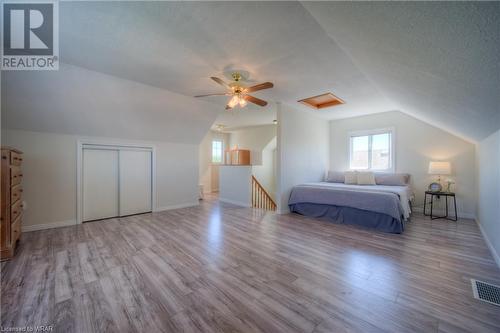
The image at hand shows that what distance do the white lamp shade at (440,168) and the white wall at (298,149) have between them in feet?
7.89

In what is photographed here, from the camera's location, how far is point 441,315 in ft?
4.75

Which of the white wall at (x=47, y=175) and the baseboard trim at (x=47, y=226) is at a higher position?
the white wall at (x=47, y=175)

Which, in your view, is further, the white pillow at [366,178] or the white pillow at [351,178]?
the white pillow at [351,178]

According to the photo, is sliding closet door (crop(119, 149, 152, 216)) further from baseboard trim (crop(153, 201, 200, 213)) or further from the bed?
the bed

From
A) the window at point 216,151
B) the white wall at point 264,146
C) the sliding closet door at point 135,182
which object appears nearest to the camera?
the sliding closet door at point 135,182

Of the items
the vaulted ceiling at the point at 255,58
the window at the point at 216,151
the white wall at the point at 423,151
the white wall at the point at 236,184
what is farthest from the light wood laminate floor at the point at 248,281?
the window at the point at 216,151

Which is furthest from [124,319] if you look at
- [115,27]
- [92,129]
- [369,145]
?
[369,145]

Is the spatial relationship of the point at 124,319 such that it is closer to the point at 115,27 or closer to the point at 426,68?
the point at 115,27

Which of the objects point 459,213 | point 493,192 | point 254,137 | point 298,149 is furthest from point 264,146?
point 493,192

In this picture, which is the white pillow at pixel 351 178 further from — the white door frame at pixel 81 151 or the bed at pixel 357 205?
the white door frame at pixel 81 151

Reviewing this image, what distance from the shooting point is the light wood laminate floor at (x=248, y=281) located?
1.40 metres

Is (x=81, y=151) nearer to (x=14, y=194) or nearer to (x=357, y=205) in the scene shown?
(x=14, y=194)

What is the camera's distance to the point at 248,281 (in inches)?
74.5

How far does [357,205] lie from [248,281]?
275 centimetres
